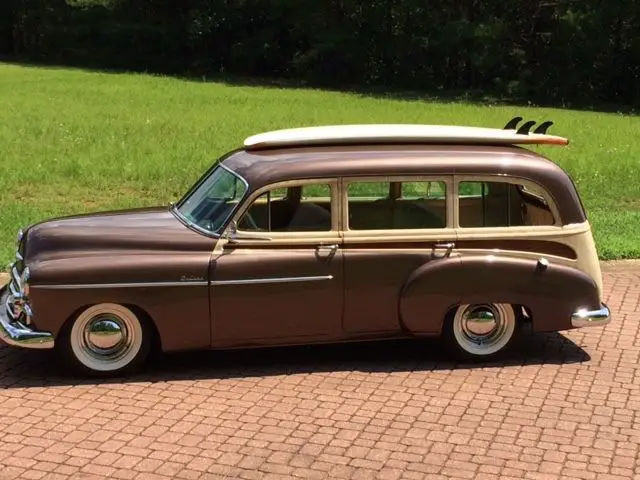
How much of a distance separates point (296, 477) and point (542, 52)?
4510 cm

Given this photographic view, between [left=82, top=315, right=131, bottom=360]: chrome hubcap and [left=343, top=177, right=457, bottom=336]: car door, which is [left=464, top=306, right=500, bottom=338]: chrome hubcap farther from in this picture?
[left=82, top=315, right=131, bottom=360]: chrome hubcap

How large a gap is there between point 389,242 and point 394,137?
85 centimetres

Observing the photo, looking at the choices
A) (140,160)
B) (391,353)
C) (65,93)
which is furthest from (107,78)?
(391,353)

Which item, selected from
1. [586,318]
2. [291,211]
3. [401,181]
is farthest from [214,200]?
[586,318]

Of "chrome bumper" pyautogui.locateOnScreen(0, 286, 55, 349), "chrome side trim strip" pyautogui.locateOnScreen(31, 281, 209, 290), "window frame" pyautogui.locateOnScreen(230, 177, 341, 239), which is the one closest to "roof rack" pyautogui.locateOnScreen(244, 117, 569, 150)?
"window frame" pyautogui.locateOnScreen(230, 177, 341, 239)

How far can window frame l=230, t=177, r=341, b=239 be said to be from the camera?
6.15 m

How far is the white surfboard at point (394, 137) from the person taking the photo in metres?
6.57

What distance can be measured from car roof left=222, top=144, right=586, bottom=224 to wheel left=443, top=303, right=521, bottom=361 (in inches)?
33.3

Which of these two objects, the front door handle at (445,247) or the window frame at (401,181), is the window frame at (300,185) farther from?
the front door handle at (445,247)

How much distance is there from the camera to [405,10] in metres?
52.0

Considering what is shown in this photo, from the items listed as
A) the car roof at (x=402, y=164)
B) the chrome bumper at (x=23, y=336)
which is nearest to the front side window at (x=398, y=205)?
the car roof at (x=402, y=164)

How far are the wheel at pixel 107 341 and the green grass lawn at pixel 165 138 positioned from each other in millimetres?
3528

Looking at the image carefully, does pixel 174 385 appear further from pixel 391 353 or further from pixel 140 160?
pixel 140 160

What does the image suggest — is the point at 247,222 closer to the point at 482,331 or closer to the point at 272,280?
the point at 272,280
